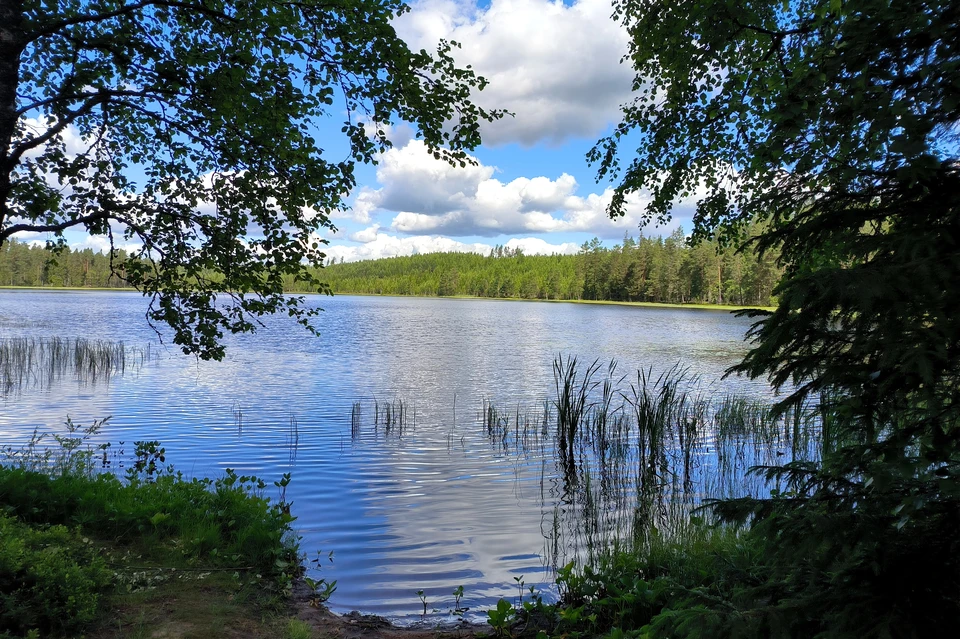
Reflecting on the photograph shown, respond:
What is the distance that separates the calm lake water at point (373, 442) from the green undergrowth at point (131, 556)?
2.99 ft

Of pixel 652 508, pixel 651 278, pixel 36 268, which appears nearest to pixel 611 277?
pixel 651 278

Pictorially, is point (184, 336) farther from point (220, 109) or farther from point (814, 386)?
point (814, 386)

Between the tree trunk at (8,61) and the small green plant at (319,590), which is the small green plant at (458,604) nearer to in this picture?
the small green plant at (319,590)

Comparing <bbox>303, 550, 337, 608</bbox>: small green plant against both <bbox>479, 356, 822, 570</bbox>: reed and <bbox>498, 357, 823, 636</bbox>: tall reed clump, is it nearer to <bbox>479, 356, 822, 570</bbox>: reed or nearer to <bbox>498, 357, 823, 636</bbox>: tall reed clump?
<bbox>498, 357, 823, 636</bbox>: tall reed clump

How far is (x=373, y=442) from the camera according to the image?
484 inches

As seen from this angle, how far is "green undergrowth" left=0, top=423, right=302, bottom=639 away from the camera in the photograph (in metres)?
4.02

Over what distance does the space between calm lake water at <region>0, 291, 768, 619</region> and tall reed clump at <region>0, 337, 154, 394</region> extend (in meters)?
0.81

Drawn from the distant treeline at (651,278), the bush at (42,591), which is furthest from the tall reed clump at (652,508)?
the distant treeline at (651,278)

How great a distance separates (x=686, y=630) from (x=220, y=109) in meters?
5.77

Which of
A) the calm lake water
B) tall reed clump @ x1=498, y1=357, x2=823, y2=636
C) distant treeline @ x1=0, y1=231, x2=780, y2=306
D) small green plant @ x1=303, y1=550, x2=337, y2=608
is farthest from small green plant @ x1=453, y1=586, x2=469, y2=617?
distant treeline @ x1=0, y1=231, x2=780, y2=306

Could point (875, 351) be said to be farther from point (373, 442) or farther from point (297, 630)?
point (373, 442)

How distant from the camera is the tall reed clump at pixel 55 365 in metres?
17.4

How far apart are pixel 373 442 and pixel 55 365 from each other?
15177 millimetres

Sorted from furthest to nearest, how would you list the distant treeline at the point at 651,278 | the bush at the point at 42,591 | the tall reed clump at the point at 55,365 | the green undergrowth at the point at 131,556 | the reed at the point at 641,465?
the distant treeline at the point at 651,278 < the tall reed clump at the point at 55,365 < the reed at the point at 641,465 < the green undergrowth at the point at 131,556 < the bush at the point at 42,591
